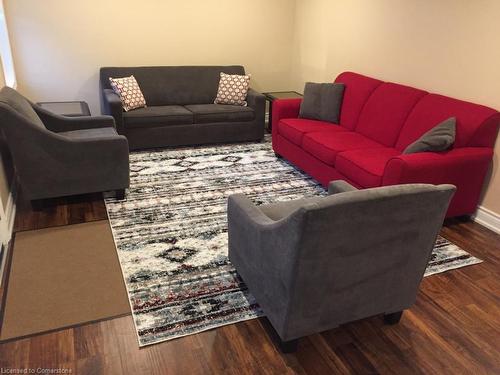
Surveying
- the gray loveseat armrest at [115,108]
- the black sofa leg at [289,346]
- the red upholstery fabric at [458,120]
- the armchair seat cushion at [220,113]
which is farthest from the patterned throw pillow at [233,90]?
the black sofa leg at [289,346]

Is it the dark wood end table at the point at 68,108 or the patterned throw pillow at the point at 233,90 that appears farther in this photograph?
the patterned throw pillow at the point at 233,90

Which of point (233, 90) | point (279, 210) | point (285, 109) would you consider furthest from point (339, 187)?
point (233, 90)

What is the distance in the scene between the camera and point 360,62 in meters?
4.46

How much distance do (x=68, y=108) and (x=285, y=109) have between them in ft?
7.57

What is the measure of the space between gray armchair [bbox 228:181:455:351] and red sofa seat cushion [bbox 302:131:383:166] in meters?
1.56

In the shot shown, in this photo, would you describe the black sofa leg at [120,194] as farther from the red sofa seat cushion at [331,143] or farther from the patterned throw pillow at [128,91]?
the red sofa seat cushion at [331,143]

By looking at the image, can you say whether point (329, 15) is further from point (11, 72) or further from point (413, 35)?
point (11, 72)

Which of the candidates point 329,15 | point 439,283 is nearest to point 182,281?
point 439,283

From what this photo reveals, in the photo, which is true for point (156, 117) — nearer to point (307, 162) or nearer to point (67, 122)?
point (67, 122)

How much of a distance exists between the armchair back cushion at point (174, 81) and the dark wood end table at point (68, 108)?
1.34 feet

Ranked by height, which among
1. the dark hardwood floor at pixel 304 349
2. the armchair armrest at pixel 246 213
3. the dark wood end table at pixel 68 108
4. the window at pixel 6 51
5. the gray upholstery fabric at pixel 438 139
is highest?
the window at pixel 6 51

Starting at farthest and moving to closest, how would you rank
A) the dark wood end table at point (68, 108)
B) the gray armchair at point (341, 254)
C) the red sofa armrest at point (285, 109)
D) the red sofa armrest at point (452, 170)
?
the red sofa armrest at point (285, 109) → the dark wood end table at point (68, 108) → the red sofa armrest at point (452, 170) → the gray armchair at point (341, 254)

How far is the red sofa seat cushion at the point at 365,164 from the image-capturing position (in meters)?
3.05

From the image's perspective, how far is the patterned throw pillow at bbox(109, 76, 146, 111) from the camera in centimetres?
452
